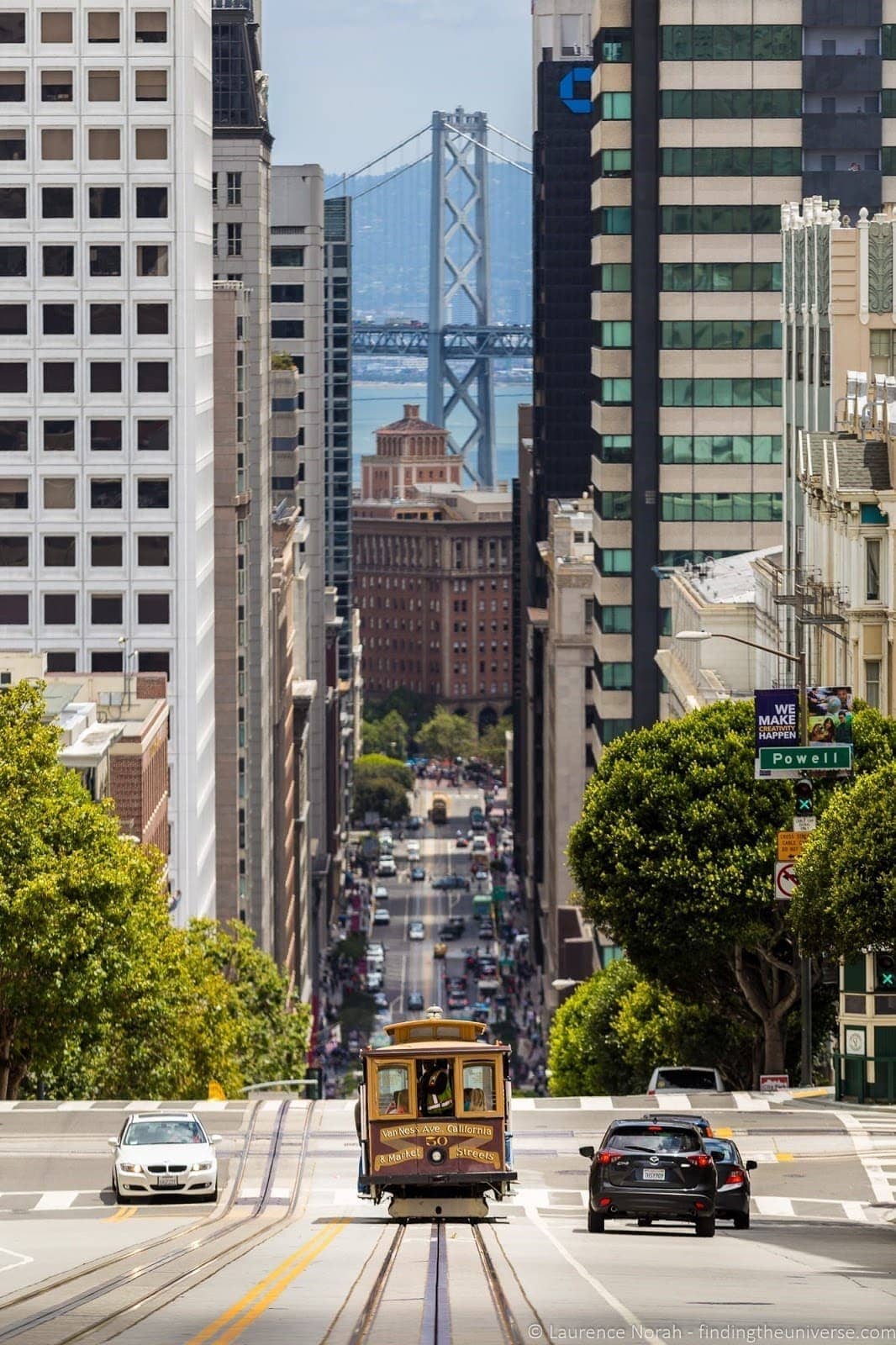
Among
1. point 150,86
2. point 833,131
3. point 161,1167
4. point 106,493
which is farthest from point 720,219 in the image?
point 161,1167

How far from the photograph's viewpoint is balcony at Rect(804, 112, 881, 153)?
5207 inches

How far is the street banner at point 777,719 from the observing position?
66500 mm

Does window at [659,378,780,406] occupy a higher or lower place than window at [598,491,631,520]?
higher

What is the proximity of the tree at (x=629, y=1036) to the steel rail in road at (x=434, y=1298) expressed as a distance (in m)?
44.9

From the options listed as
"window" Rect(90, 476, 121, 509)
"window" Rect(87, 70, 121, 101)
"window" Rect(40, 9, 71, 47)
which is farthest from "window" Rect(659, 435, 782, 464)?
"window" Rect(40, 9, 71, 47)

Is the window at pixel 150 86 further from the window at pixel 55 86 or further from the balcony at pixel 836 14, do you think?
the balcony at pixel 836 14

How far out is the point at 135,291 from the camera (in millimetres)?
133500

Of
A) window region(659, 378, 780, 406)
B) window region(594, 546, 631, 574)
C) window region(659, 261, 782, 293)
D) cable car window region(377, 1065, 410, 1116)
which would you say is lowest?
cable car window region(377, 1065, 410, 1116)

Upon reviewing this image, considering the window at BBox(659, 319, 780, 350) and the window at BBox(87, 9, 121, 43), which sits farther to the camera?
the window at BBox(659, 319, 780, 350)

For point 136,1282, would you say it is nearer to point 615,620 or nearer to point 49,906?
point 49,906

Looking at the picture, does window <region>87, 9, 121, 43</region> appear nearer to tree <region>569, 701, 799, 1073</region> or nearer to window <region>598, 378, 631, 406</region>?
window <region>598, 378, 631, 406</region>

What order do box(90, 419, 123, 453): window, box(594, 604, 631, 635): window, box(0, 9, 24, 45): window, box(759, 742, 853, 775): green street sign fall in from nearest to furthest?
box(759, 742, 853, 775): green street sign
box(0, 9, 24, 45): window
box(90, 419, 123, 453): window
box(594, 604, 631, 635): window

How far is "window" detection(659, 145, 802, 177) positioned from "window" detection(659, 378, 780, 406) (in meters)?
9.50

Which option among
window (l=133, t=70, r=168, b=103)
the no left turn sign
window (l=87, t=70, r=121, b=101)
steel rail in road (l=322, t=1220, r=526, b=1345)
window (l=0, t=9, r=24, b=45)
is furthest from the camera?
window (l=133, t=70, r=168, b=103)
